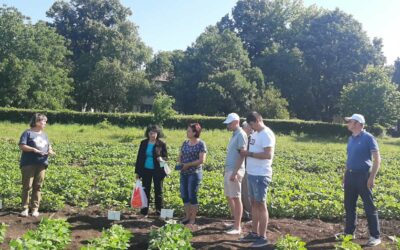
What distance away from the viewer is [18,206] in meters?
8.88

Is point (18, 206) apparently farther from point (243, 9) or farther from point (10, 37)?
point (243, 9)

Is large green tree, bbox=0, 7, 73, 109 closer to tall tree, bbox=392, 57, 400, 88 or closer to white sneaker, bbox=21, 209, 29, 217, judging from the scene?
white sneaker, bbox=21, 209, 29, 217

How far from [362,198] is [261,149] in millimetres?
1663

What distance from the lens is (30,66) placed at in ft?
136

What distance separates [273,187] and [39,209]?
5.24 meters

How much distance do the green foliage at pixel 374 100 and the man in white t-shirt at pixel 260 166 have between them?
99.1 feet

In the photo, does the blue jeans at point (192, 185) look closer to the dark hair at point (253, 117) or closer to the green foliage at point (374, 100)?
the dark hair at point (253, 117)

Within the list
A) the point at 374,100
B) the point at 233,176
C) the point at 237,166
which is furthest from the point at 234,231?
the point at 374,100

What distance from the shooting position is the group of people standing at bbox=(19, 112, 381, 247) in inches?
269

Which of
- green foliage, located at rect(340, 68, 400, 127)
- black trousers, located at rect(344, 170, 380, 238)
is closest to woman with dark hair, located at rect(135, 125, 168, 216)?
black trousers, located at rect(344, 170, 380, 238)

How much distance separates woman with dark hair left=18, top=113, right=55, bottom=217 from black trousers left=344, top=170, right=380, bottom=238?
199 inches

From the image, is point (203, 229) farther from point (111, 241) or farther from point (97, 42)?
point (97, 42)

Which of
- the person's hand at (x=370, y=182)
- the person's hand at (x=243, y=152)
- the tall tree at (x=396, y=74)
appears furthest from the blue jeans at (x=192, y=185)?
the tall tree at (x=396, y=74)

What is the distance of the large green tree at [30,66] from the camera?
40.1 m
